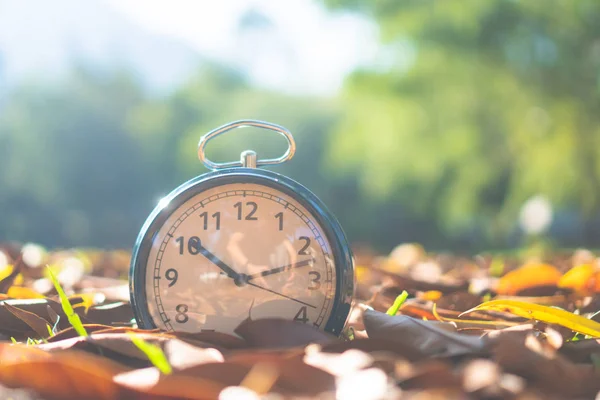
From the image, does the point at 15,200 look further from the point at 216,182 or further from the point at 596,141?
the point at 216,182

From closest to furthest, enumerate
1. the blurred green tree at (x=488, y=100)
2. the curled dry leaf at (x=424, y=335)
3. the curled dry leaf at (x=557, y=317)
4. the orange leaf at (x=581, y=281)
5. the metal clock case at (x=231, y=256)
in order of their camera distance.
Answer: the curled dry leaf at (x=424, y=335) < the curled dry leaf at (x=557, y=317) < the metal clock case at (x=231, y=256) < the orange leaf at (x=581, y=281) < the blurred green tree at (x=488, y=100)

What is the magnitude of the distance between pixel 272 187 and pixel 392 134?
14170 mm

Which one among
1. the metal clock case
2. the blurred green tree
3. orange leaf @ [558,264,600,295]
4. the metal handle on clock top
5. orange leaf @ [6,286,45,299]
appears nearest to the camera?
the metal clock case

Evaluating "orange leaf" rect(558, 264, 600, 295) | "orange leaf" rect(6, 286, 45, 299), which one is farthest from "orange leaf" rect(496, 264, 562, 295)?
"orange leaf" rect(6, 286, 45, 299)

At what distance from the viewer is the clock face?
163cm

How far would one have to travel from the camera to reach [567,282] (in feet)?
8.12

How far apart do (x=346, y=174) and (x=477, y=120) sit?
23.5ft

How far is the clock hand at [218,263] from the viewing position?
164 centimetres

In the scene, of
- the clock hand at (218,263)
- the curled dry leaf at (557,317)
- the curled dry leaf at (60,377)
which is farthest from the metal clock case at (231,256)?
the curled dry leaf at (60,377)

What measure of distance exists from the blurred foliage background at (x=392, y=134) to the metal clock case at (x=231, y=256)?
651cm

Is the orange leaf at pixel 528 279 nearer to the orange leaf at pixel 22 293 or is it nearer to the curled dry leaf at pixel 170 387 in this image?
the orange leaf at pixel 22 293

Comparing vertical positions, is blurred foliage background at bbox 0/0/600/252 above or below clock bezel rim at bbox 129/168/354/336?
above

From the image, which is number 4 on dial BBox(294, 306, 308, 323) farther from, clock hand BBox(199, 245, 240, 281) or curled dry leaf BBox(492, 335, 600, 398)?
curled dry leaf BBox(492, 335, 600, 398)

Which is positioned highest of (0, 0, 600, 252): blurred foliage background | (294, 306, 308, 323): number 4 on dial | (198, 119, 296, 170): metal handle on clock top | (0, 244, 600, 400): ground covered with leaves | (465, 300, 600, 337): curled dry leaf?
(0, 0, 600, 252): blurred foliage background
